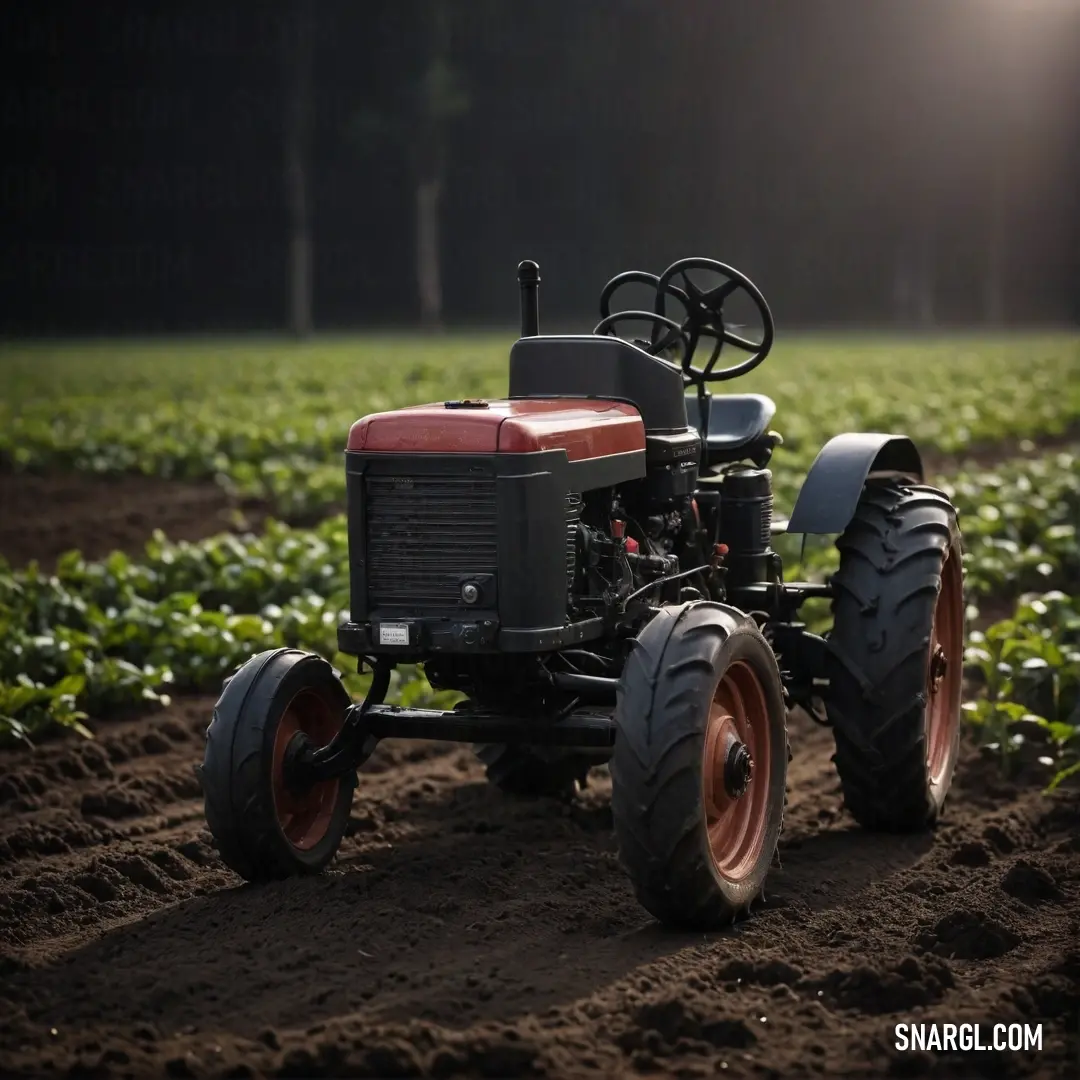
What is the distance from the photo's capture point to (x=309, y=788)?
17.3ft

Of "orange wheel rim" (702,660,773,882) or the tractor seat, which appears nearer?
"orange wheel rim" (702,660,773,882)

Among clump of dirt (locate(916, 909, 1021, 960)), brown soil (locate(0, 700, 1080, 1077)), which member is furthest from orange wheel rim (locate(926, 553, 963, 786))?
clump of dirt (locate(916, 909, 1021, 960))

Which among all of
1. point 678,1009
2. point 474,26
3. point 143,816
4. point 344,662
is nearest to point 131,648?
point 344,662

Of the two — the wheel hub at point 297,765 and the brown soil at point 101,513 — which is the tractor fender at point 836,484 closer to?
the wheel hub at point 297,765

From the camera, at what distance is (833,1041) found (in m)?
3.94

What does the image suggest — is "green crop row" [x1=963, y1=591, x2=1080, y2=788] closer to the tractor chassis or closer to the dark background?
the tractor chassis

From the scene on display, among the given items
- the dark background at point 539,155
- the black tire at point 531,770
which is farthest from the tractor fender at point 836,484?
the dark background at point 539,155

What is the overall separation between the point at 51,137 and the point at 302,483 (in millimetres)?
29925

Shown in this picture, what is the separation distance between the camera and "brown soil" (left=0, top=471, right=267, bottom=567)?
12164 mm

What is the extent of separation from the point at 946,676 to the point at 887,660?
0.81 meters

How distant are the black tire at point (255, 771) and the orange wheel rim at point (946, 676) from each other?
2280 mm

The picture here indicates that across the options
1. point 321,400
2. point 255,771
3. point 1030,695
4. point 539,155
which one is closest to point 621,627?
point 255,771

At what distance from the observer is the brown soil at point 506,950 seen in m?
3.85

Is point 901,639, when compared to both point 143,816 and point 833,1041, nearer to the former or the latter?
→ point 833,1041
